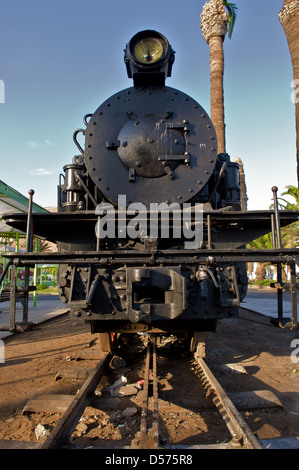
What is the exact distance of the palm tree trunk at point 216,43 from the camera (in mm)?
13508

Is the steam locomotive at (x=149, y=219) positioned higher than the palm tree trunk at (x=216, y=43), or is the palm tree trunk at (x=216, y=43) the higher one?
the palm tree trunk at (x=216, y=43)

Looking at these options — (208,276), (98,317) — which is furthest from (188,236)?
(98,317)

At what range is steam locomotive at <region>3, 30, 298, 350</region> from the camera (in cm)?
306

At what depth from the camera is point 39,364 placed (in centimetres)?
500

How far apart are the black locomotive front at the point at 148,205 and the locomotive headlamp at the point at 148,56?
13 mm

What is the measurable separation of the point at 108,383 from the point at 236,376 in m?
1.63

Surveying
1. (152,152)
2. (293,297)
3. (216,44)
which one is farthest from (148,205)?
(216,44)

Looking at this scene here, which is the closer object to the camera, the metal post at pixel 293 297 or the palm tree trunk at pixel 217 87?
the metal post at pixel 293 297

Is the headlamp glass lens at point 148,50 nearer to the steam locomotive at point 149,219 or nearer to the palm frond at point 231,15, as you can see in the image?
the steam locomotive at point 149,219

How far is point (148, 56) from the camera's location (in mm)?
4211

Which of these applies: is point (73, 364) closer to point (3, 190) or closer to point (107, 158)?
point (107, 158)

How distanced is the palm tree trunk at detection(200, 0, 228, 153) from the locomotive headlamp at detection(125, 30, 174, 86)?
957 cm
